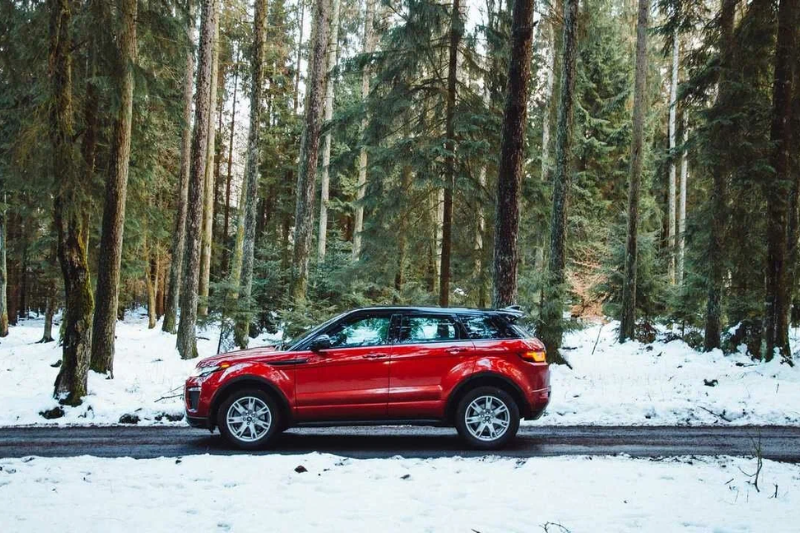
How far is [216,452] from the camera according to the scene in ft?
23.0

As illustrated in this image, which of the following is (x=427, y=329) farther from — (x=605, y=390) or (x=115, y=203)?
(x=115, y=203)

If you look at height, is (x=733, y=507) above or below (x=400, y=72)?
below

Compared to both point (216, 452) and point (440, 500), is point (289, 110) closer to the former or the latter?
point (216, 452)

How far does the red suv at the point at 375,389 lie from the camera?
7105 mm

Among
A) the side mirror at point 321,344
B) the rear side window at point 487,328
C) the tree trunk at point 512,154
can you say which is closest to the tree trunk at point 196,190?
the tree trunk at point 512,154

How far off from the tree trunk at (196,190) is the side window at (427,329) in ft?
34.9

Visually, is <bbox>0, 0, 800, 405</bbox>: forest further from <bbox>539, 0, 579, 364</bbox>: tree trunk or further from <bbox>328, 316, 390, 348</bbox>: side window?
<bbox>328, 316, 390, 348</bbox>: side window

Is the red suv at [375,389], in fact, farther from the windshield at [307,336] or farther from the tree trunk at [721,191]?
the tree trunk at [721,191]

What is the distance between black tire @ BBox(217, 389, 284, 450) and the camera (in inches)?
280

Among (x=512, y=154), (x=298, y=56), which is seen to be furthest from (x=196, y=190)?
(x=298, y=56)

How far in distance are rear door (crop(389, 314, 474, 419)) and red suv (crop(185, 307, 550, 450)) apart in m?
0.01

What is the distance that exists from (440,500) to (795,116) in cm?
1337

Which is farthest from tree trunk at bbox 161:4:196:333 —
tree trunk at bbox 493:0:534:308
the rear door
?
the rear door

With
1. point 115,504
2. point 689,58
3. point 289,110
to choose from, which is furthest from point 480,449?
point 289,110
